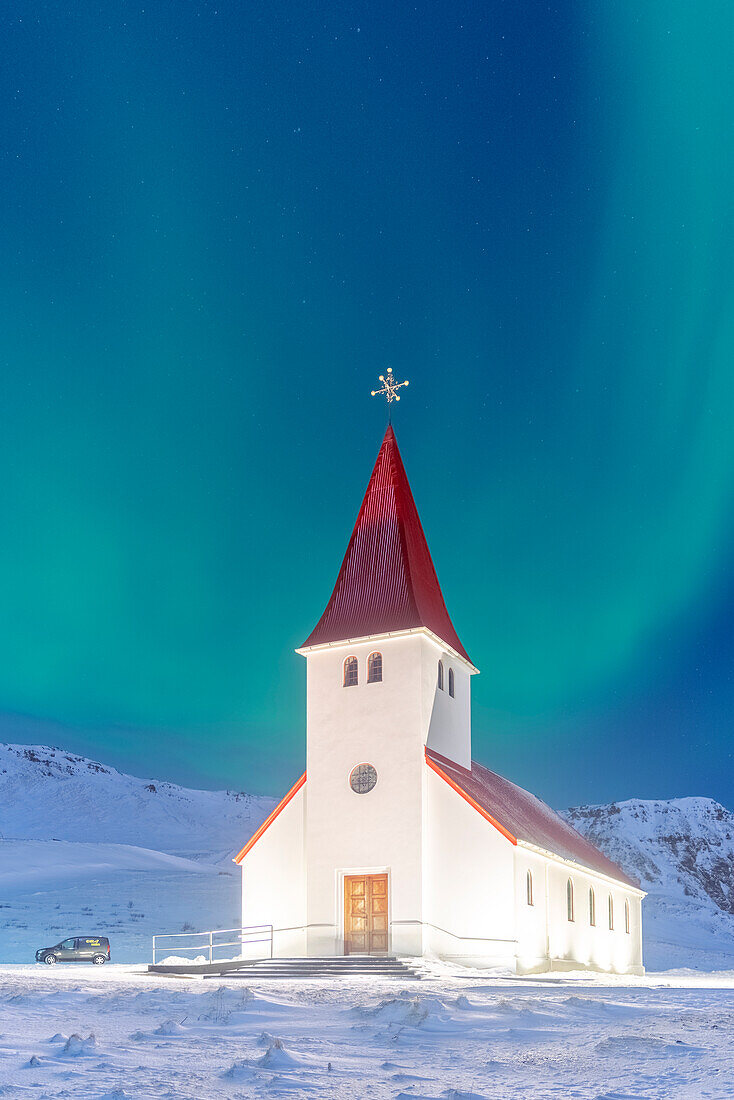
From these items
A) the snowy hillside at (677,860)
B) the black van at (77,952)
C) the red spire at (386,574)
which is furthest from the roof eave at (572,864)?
the snowy hillside at (677,860)

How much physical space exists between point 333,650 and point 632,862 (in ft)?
231

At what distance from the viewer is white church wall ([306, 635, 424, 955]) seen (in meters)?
28.5

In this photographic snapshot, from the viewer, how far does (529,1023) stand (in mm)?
14008

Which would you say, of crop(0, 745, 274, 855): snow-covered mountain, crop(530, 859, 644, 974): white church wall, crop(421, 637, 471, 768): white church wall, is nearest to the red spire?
crop(421, 637, 471, 768): white church wall

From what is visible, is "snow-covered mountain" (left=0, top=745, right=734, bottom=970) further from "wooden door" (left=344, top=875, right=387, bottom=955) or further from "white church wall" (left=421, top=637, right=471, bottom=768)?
"white church wall" (left=421, top=637, right=471, bottom=768)

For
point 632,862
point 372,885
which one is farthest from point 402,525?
point 632,862

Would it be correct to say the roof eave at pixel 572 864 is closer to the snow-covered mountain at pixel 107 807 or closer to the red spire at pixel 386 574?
the red spire at pixel 386 574

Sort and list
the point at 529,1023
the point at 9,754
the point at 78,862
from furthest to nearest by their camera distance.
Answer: the point at 9,754
the point at 78,862
the point at 529,1023

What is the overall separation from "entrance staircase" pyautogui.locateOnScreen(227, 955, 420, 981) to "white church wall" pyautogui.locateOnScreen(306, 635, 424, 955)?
2.47 meters

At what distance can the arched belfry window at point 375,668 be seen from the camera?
101 ft

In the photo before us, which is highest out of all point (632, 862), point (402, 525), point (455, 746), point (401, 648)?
point (402, 525)

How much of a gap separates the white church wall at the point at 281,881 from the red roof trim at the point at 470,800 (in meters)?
4.44

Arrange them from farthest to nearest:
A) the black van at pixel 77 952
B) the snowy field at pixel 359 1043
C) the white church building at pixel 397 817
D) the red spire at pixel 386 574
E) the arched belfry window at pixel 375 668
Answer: the black van at pixel 77 952 < the red spire at pixel 386 574 < the arched belfry window at pixel 375 668 < the white church building at pixel 397 817 < the snowy field at pixel 359 1043

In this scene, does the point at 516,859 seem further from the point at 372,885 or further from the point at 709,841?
the point at 709,841
